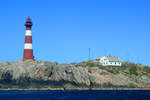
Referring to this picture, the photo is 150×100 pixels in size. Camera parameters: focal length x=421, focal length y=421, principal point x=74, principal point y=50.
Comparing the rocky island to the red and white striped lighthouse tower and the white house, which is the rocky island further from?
the white house

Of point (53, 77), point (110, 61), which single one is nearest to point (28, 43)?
point (53, 77)

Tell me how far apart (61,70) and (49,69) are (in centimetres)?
476

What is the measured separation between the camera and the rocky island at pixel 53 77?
138 meters

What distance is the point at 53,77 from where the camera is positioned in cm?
14062

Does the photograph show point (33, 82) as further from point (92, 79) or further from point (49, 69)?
point (92, 79)

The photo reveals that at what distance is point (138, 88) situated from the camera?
15900 cm

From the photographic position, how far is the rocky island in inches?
5428

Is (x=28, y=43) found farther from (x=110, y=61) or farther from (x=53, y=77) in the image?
(x=110, y=61)

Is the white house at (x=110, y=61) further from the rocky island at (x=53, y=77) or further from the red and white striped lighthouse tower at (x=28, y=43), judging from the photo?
the red and white striped lighthouse tower at (x=28, y=43)

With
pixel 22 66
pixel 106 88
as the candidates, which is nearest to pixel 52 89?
pixel 22 66

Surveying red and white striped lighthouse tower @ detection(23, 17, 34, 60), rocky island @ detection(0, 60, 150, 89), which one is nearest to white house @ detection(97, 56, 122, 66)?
rocky island @ detection(0, 60, 150, 89)

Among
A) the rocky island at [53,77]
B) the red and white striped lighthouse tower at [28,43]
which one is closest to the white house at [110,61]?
the rocky island at [53,77]

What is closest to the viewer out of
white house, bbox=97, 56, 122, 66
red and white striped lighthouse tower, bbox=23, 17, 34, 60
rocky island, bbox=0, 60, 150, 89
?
rocky island, bbox=0, 60, 150, 89

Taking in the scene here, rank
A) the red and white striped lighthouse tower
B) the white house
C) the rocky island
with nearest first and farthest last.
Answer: the rocky island
the red and white striped lighthouse tower
the white house
